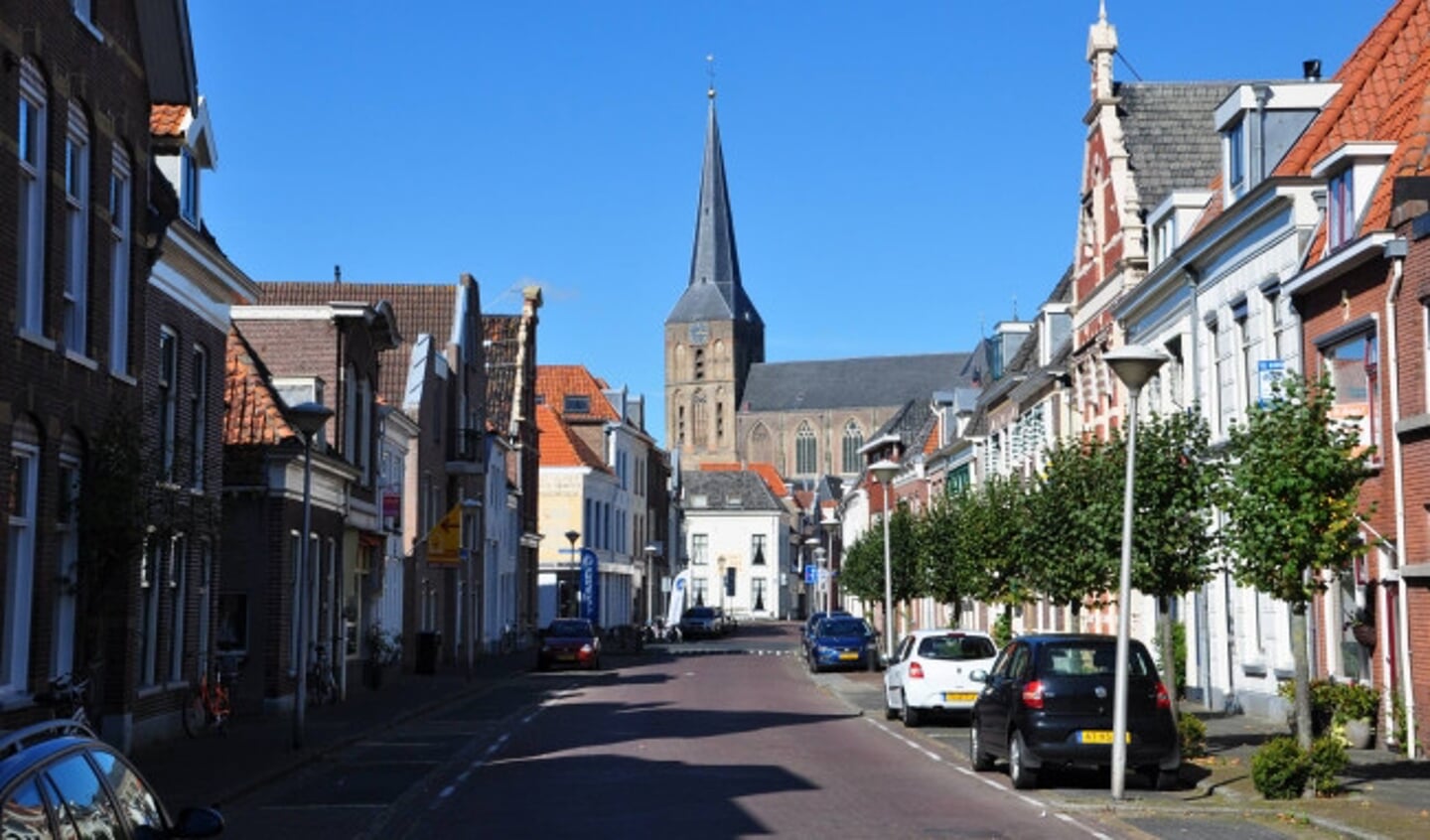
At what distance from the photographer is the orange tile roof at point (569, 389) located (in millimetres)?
83750

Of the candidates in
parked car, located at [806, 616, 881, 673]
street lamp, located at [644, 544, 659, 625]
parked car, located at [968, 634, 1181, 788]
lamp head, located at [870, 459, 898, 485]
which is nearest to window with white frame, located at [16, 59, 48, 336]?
parked car, located at [968, 634, 1181, 788]

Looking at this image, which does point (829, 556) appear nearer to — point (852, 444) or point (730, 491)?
Answer: point (730, 491)

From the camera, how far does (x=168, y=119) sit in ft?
77.3

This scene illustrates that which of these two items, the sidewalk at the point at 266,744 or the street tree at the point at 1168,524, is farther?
the street tree at the point at 1168,524

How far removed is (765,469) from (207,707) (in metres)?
140

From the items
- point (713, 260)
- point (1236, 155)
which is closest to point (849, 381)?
point (713, 260)

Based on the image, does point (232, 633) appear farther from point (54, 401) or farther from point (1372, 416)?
point (1372, 416)

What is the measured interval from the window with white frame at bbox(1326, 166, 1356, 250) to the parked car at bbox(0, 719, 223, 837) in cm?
1831

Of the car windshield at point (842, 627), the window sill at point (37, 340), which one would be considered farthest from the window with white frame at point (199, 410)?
the car windshield at point (842, 627)

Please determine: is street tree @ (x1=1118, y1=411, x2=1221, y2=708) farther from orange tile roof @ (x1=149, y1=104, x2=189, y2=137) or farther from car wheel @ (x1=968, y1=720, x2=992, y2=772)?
orange tile roof @ (x1=149, y1=104, x2=189, y2=137)

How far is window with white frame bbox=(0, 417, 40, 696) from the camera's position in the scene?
16656mm

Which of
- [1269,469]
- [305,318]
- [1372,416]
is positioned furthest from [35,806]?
[305,318]

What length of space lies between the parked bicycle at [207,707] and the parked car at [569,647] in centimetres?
2163

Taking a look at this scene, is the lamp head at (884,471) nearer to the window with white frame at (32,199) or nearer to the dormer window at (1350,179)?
the dormer window at (1350,179)
